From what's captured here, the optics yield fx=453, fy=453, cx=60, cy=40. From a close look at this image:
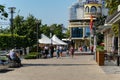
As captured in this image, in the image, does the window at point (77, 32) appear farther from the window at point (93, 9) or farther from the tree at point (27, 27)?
the tree at point (27, 27)

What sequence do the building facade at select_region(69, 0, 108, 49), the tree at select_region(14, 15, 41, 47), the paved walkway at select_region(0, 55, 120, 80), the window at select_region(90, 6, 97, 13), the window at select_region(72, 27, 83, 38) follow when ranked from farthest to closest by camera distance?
the window at select_region(72, 27, 83, 38) → the building facade at select_region(69, 0, 108, 49) → the window at select_region(90, 6, 97, 13) → the tree at select_region(14, 15, 41, 47) → the paved walkway at select_region(0, 55, 120, 80)

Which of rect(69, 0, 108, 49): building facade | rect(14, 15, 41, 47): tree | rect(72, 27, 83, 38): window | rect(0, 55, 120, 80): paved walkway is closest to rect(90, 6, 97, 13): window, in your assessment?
rect(69, 0, 108, 49): building facade

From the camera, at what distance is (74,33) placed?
12962 cm

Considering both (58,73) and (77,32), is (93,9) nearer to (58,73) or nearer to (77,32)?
(77,32)

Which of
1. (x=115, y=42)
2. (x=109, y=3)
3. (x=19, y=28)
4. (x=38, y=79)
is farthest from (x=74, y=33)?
(x=38, y=79)

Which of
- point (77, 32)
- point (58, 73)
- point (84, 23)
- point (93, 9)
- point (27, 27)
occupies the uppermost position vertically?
point (93, 9)

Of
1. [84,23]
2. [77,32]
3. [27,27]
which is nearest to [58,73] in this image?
[27,27]

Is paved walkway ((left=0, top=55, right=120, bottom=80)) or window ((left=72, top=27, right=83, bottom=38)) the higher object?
window ((left=72, top=27, right=83, bottom=38))

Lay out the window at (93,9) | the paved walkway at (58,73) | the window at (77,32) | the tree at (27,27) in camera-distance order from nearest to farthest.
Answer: the paved walkway at (58,73), the tree at (27,27), the window at (93,9), the window at (77,32)

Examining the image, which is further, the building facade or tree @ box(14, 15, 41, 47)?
the building facade

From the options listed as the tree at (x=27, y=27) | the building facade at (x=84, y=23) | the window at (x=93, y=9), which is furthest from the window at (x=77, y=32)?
the tree at (x=27, y=27)

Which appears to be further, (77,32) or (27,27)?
(77,32)

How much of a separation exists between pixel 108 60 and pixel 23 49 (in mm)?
30316

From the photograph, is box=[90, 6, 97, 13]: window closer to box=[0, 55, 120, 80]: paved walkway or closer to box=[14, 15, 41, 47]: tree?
box=[14, 15, 41, 47]: tree
